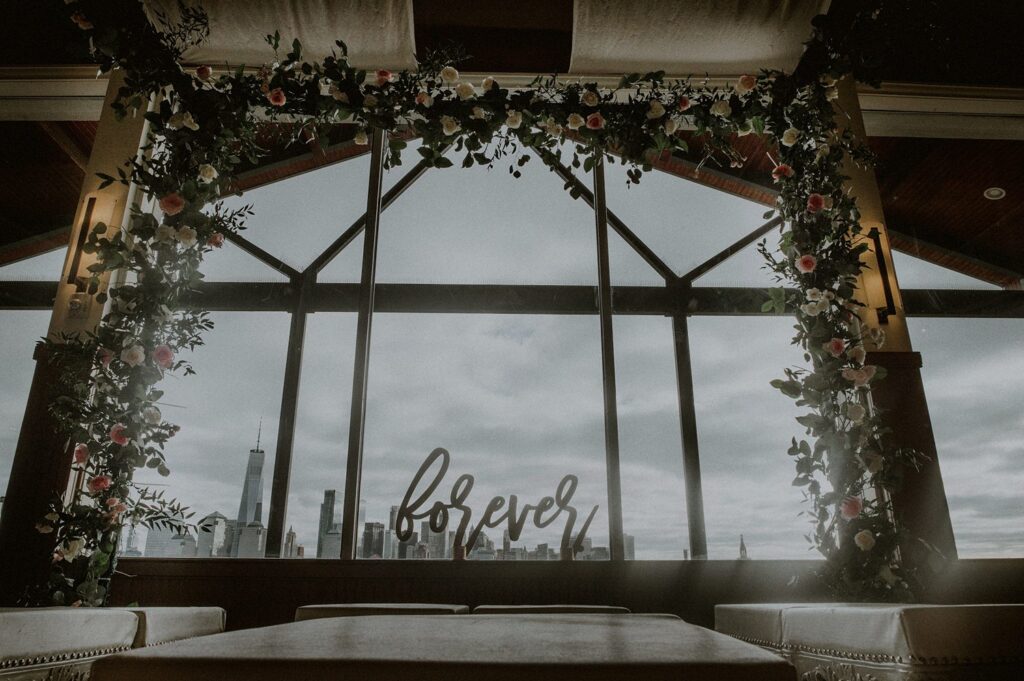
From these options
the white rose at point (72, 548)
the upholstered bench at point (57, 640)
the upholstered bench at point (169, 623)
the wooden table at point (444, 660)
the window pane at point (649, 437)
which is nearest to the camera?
the wooden table at point (444, 660)

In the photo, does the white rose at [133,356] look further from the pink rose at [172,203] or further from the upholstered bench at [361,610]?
the upholstered bench at [361,610]

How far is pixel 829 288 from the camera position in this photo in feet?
10.9

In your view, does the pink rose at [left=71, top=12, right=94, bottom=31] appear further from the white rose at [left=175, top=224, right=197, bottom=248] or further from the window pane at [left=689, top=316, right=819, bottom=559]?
the window pane at [left=689, top=316, right=819, bottom=559]

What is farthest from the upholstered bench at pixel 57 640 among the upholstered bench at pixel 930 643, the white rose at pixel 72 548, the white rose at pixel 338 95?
the white rose at pixel 338 95

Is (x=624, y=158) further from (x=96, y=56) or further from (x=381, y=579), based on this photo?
(x=96, y=56)

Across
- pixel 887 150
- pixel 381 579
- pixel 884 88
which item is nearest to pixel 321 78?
pixel 381 579

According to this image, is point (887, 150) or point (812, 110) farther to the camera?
point (887, 150)

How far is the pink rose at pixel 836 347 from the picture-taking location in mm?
3107

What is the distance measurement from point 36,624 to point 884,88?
5662 mm

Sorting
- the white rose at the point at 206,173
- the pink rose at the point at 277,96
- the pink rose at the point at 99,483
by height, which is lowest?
the pink rose at the point at 99,483

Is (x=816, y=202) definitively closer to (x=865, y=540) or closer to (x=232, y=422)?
(x=865, y=540)

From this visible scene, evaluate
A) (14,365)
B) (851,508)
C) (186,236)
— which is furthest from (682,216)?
(14,365)

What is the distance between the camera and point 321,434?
4.52 metres

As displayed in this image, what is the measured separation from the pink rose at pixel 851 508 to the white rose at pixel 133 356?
353cm
